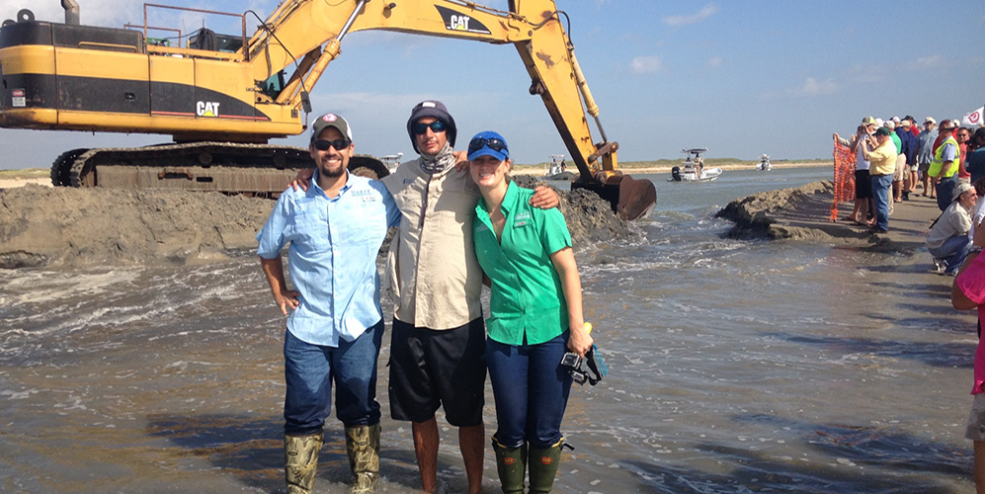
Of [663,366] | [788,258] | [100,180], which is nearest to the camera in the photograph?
[663,366]

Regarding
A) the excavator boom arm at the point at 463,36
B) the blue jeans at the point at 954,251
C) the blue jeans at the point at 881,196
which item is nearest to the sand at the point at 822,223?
the blue jeans at the point at 881,196

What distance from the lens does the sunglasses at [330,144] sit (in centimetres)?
364

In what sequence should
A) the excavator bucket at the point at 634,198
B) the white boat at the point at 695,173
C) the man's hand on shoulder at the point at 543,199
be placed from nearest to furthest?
the man's hand on shoulder at the point at 543,199 → the excavator bucket at the point at 634,198 → the white boat at the point at 695,173

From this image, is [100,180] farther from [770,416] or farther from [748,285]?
[770,416]

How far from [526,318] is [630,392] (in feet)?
7.47

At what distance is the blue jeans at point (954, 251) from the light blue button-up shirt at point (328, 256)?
7245mm

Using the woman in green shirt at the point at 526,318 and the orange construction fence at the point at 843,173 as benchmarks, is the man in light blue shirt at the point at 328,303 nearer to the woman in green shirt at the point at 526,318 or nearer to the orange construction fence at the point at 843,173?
the woman in green shirt at the point at 526,318

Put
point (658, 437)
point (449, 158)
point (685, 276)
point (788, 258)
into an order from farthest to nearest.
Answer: point (788, 258)
point (685, 276)
point (658, 437)
point (449, 158)

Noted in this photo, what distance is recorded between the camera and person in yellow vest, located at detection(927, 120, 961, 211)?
1147 centimetres

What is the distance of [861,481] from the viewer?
152 inches

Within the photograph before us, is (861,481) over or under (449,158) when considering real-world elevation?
under

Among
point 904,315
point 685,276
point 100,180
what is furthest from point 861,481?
point 100,180

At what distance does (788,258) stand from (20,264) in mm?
10820

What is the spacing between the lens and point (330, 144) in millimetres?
3645
